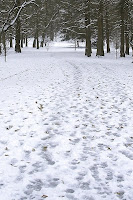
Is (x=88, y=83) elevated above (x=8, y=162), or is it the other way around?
(x=88, y=83)

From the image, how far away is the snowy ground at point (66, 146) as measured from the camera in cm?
309

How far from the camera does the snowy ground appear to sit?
10.1 feet

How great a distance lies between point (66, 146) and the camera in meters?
4.33

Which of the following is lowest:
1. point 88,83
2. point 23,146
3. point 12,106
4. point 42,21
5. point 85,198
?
point 85,198

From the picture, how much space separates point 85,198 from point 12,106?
4420 mm

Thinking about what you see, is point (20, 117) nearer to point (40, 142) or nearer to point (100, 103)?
point (40, 142)

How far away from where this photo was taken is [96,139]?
4.66 metres

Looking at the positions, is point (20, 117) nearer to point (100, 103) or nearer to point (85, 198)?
point (100, 103)

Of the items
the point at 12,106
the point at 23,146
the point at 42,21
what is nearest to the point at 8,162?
the point at 23,146

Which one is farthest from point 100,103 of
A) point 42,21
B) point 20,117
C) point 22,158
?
point 42,21

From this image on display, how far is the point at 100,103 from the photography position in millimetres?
7285

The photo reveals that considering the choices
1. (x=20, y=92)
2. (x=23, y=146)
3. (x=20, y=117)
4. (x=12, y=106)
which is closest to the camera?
(x=23, y=146)

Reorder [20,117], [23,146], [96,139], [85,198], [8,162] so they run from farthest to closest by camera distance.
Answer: [20,117]
[96,139]
[23,146]
[8,162]
[85,198]

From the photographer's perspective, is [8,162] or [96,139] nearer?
[8,162]
